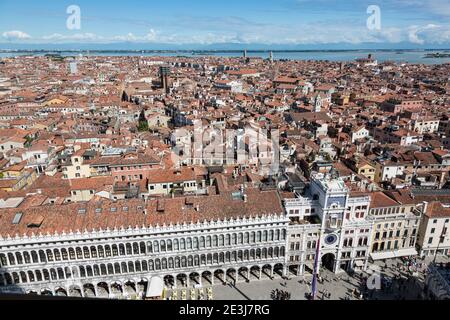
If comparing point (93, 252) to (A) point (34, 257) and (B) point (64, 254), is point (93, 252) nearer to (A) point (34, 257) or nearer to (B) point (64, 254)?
(B) point (64, 254)

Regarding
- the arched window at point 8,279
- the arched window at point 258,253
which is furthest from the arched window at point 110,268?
the arched window at point 258,253

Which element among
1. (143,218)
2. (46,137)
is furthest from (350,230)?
(46,137)

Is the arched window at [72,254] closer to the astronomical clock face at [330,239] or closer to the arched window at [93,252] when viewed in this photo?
the arched window at [93,252]

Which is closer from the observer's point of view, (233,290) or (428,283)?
(428,283)

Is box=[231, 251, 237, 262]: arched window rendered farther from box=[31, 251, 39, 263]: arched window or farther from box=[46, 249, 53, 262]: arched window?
box=[31, 251, 39, 263]: arched window

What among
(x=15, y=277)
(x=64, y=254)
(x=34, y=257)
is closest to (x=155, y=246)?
(x=64, y=254)
